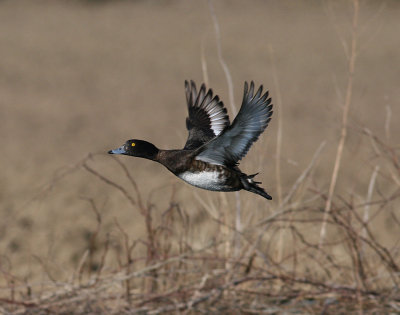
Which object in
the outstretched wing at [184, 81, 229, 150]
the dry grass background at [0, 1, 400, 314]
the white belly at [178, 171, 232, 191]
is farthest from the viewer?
the dry grass background at [0, 1, 400, 314]

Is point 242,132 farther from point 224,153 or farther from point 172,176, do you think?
point 172,176

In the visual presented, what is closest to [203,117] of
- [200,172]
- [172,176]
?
[200,172]

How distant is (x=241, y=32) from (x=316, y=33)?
1692mm

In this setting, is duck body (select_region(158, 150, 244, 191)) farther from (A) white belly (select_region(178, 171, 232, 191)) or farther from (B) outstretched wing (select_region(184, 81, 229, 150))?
(B) outstretched wing (select_region(184, 81, 229, 150))

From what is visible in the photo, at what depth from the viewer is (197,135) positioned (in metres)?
1.83

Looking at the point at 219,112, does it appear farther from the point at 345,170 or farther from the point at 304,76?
the point at 304,76

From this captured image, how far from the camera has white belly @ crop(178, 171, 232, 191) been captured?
140 centimetres

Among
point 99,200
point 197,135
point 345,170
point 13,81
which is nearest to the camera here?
point 197,135

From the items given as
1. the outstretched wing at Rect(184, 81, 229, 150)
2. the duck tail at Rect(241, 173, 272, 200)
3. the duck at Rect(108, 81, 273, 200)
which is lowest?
the duck tail at Rect(241, 173, 272, 200)

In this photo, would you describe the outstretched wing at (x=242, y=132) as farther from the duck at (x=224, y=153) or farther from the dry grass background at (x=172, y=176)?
the dry grass background at (x=172, y=176)

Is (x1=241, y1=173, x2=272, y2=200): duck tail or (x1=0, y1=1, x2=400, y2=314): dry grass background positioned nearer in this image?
(x1=241, y1=173, x2=272, y2=200): duck tail

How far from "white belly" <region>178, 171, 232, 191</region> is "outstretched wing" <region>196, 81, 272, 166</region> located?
1.3 inches

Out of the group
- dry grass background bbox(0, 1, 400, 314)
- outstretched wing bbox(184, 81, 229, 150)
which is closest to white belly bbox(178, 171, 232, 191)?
outstretched wing bbox(184, 81, 229, 150)

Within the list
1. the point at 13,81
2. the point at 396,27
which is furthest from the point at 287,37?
the point at 13,81
